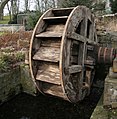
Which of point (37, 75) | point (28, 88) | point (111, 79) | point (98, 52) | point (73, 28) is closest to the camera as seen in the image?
point (111, 79)

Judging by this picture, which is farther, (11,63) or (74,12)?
(11,63)

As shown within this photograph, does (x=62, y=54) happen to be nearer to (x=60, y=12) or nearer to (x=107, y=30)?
(x=60, y=12)

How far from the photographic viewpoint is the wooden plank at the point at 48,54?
14.1ft

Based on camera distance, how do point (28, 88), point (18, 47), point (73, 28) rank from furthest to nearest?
point (18, 47), point (28, 88), point (73, 28)

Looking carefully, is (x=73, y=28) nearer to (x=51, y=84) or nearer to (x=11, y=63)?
(x=51, y=84)

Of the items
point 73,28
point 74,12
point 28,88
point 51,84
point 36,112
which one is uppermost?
point 74,12

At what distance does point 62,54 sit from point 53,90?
107 centimetres

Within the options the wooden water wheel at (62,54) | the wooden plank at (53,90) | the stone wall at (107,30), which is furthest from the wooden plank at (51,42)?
the stone wall at (107,30)

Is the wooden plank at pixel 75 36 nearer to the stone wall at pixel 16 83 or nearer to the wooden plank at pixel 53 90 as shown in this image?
the wooden plank at pixel 53 90

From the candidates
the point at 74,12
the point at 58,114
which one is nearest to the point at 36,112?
the point at 58,114

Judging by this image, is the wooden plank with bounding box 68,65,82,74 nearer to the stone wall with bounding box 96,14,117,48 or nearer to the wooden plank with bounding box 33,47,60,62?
the wooden plank with bounding box 33,47,60,62

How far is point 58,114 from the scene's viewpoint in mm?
5078

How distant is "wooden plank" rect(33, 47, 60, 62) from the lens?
169 inches

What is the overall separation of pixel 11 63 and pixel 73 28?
2.57m
